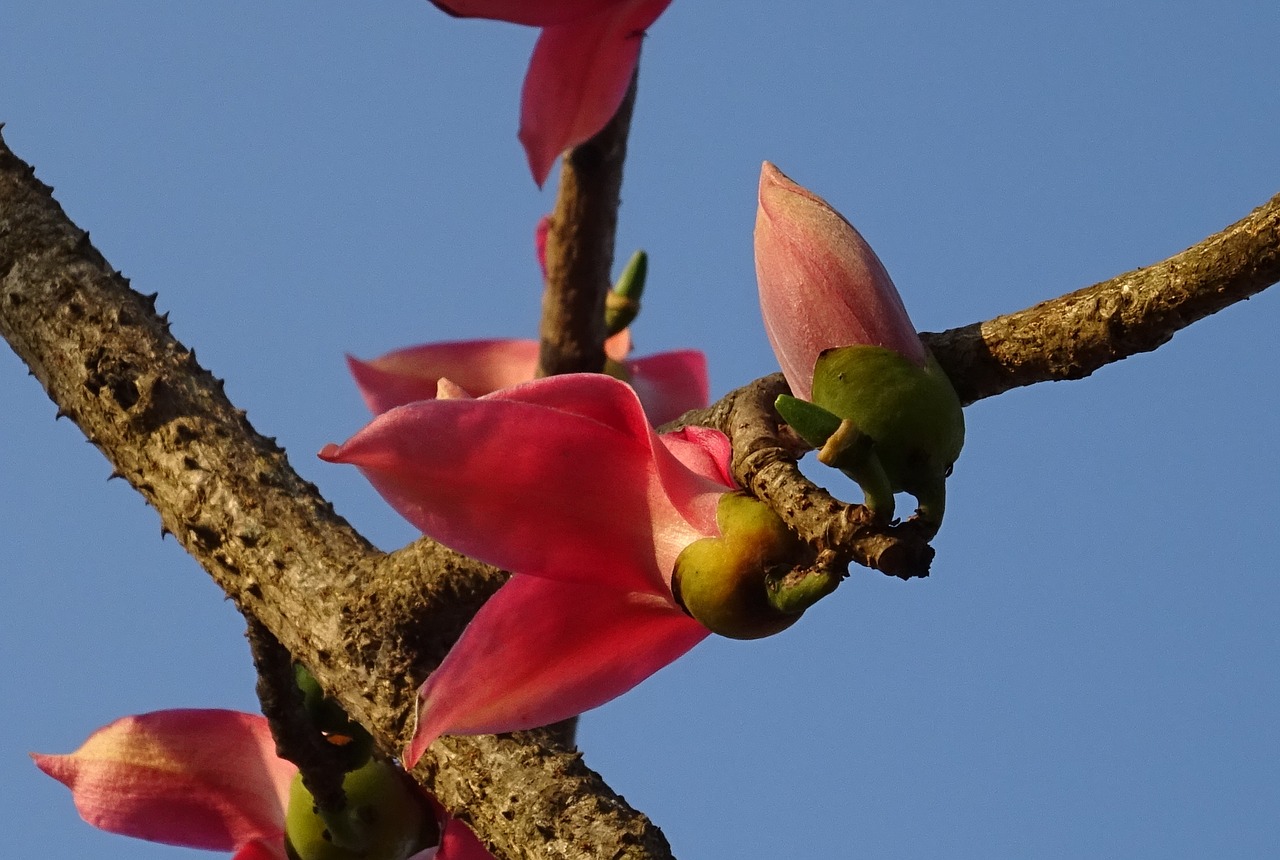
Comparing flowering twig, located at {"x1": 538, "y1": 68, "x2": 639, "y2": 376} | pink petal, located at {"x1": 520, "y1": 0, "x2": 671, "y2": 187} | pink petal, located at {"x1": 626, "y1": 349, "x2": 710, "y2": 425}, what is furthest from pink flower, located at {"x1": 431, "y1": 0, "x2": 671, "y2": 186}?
pink petal, located at {"x1": 626, "y1": 349, "x2": 710, "y2": 425}

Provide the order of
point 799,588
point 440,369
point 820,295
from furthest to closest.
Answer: point 440,369, point 820,295, point 799,588

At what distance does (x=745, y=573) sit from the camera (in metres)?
0.71

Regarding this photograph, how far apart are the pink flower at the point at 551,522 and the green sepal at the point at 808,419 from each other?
84mm

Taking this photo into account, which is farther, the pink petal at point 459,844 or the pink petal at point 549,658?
the pink petal at point 459,844

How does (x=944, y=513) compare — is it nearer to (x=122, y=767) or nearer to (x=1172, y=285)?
(x=1172, y=285)

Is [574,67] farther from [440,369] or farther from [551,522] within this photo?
[440,369]

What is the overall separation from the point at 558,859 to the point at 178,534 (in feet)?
1.28

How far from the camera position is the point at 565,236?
1.63 meters

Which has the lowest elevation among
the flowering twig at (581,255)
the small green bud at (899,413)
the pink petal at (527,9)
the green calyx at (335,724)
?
the green calyx at (335,724)

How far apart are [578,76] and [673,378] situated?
804mm

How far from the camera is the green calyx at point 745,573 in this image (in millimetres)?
706

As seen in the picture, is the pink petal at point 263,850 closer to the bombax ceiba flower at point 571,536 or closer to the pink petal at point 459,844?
the pink petal at point 459,844

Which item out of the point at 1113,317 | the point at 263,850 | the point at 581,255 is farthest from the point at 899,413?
the point at 581,255

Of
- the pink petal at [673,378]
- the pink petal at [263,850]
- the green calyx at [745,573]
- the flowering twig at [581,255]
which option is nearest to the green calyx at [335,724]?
the pink petal at [263,850]
